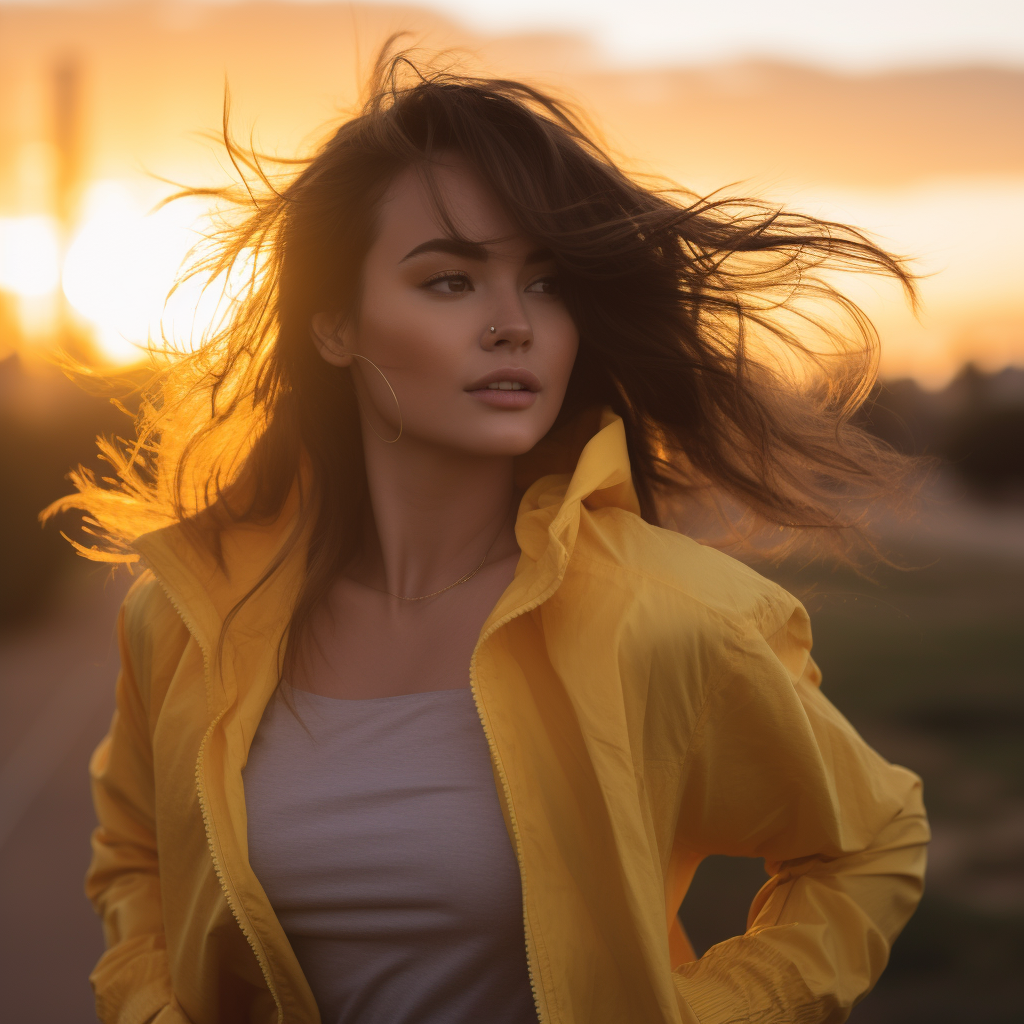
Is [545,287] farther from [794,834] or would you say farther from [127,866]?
[127,866]

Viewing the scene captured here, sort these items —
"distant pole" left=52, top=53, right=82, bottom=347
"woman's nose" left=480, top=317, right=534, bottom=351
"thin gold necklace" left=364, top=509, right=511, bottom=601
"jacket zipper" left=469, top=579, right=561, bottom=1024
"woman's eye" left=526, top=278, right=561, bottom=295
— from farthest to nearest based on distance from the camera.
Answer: "distant pole" left=52, top=53, right=82, bottom=347, "thin gold necklace" left=364, top=509, right=511, bottom=601, "woman's eye" left=526, top=278, right=561, bottom=295, "woman's nose" left=480, top=317, right=534, bottom=351, "jacket zipper" left=469, top=579, right=561, bottom=1024

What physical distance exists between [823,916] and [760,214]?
149 centimetres

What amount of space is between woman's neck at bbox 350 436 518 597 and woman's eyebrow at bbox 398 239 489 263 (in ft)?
1.45

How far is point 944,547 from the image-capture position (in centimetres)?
2048

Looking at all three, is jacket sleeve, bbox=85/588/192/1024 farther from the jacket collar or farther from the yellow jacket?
the jacket collar

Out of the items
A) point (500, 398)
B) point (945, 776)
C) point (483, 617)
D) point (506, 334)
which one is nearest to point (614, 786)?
point (483, 617)

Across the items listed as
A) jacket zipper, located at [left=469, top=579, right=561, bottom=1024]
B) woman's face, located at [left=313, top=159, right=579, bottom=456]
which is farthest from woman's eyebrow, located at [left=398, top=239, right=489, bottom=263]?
jacket zipper, located at [left=469, top=579, right=561, bottom=1024]

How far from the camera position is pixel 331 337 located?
269 centimetres

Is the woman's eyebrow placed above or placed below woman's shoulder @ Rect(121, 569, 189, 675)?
above

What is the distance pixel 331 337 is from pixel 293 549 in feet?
1.69

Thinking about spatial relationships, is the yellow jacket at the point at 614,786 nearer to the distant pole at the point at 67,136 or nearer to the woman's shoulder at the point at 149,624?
the woman's shoulder at the point at 149,624

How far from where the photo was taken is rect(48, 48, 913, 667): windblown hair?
96.7 inches

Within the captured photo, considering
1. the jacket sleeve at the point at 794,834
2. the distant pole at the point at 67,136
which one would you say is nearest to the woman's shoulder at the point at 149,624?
the jacket sleeve at the point at 794,834

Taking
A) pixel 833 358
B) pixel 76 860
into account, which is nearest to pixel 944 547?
pixel 76 860
